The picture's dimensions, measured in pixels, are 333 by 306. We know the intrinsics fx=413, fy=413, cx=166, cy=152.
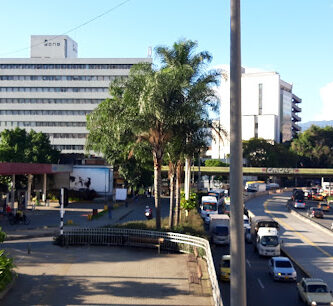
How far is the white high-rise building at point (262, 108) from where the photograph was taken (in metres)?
144

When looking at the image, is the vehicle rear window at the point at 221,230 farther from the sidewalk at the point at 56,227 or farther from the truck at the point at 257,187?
the truck at the point at 257,187

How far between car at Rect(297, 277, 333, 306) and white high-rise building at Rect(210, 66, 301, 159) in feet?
405

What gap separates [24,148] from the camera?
6462cm

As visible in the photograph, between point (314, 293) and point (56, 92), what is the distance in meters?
91.1

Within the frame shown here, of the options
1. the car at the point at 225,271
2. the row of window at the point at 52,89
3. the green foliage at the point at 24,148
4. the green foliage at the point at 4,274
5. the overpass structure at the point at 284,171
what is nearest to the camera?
the green foliage at the point at 4,274

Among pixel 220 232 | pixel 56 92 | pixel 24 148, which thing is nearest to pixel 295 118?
pixel 56 92

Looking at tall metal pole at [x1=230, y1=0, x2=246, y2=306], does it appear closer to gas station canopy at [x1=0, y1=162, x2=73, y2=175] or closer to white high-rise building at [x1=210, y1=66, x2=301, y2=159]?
gas station canopy at [x1=0, y1=162, x2=73, y2=175]

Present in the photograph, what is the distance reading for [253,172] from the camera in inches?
3782

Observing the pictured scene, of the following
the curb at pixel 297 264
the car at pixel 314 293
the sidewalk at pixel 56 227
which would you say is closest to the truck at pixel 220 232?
the curb at pixel 297 264

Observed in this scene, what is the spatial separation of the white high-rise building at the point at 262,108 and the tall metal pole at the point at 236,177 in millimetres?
134642

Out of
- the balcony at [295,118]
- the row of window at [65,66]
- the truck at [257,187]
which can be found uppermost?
the row of window at [65,66]

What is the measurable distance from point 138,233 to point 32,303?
1079cm

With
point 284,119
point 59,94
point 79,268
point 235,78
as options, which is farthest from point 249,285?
point 284,119

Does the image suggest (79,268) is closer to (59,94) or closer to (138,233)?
(138,233)
